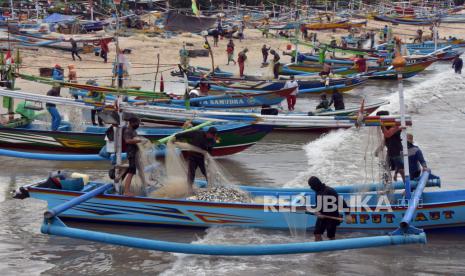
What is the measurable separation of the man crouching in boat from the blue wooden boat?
647 mm

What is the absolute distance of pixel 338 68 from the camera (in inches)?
1329

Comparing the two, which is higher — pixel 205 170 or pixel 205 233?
pixel 205 170

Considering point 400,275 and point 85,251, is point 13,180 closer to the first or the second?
point 85,251

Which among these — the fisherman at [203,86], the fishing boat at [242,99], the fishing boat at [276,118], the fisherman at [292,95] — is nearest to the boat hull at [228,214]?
the fishing boat at [276,118]

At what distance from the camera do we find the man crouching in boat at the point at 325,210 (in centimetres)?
1056

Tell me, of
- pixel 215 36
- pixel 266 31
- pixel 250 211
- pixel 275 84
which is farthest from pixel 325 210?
pixel 215 36

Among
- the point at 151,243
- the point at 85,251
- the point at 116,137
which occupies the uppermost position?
the point at 116,137

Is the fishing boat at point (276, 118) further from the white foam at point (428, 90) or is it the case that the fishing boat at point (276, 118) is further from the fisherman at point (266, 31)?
the fisherman at point (266, 31)

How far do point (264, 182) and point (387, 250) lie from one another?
16.5 ft

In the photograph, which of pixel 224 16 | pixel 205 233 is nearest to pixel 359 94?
pixel 205 233

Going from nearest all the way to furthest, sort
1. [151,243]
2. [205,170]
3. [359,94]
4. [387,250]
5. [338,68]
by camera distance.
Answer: [151,243], [387,250], [205,170], [359,94], [338,68]

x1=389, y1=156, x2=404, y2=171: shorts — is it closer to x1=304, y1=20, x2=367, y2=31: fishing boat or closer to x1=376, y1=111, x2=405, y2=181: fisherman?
x1=376, y1=111, x2=405, y2=181: fisherman

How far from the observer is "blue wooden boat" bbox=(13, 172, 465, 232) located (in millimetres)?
11188

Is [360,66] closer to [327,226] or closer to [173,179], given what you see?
[173,179]
